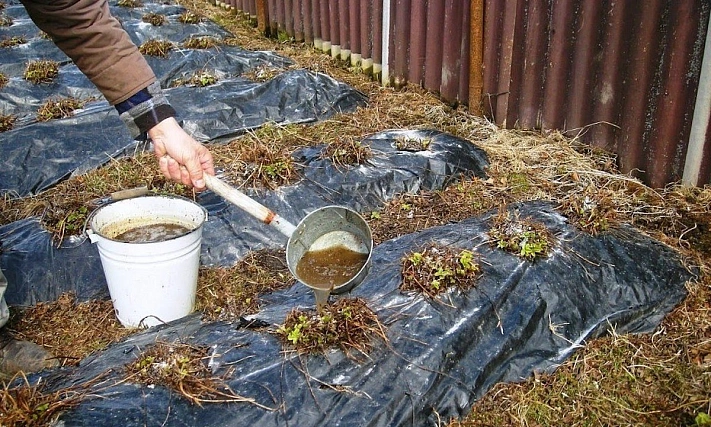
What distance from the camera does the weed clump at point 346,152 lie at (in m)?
4.50

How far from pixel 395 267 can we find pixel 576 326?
0.95 m

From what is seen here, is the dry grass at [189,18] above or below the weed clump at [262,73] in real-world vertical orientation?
above

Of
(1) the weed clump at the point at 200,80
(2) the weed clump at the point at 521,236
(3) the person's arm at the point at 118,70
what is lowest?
(2) the weed clump at the point at 521,236

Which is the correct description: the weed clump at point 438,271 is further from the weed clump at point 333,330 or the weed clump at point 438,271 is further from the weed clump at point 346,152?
the weed clump at point 346,152

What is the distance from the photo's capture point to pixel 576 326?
9.70ft

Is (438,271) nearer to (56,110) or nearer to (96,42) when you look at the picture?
(96,42)

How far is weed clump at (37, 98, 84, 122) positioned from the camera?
543cm

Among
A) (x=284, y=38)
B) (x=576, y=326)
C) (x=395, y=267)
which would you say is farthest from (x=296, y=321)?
(x=284, y=38)

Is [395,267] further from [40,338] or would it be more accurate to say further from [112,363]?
[40,338]

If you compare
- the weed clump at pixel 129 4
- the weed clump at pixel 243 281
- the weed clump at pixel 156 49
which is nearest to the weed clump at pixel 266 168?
the weed clump at pixel 243 281

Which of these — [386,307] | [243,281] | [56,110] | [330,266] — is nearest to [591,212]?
[386,307]

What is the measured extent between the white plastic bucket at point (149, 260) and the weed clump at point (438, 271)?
45.5 inches

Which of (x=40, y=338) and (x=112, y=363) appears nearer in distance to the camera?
(x=112, y=363)

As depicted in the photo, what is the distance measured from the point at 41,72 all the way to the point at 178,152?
4.66 meters
